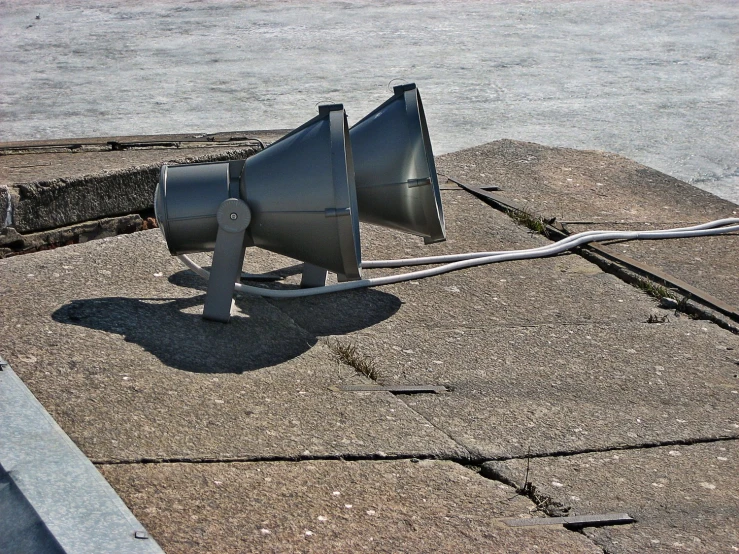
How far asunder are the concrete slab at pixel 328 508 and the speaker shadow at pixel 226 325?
62 centimetres

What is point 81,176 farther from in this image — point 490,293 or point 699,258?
point 699,258

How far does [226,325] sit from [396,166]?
2.92 feet

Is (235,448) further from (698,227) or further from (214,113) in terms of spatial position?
(214,113)

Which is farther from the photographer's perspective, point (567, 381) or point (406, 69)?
point (406, 69)

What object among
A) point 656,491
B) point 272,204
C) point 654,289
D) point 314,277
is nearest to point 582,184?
point 654,289

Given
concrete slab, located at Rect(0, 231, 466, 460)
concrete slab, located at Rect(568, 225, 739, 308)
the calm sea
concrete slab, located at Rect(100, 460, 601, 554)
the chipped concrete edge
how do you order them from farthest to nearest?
the calm sea
the chipped concrete edge
concrete slab, located at Rect(568, 225, 739, 308)
concrete slab, located at Rect(0, 231, 466, 460)
concrete slab, located at Rect(100, 460, 601, 554)

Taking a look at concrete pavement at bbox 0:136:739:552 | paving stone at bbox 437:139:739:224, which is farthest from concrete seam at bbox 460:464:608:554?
paving stone at bbox 437:139:739:224

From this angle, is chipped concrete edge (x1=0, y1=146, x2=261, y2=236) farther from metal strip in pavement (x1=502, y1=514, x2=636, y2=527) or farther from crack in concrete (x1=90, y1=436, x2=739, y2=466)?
metal strip in pavement (x1=502, y1=514, x2=636, y2=527)

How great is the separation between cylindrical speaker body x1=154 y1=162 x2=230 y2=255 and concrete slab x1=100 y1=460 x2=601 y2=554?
1066 mm

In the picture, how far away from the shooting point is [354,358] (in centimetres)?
323

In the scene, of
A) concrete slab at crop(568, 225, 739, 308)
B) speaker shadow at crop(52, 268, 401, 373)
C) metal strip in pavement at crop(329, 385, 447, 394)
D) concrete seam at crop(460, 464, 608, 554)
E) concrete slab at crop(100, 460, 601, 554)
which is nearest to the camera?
concrete slab at crop(100, 460, 601, 554)

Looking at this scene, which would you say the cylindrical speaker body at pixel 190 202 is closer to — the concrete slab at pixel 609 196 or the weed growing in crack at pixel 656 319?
the weed growing in crack at pixel 656 319

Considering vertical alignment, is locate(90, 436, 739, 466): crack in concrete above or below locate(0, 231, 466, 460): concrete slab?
below

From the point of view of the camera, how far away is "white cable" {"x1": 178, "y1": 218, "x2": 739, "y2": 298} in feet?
11.9
